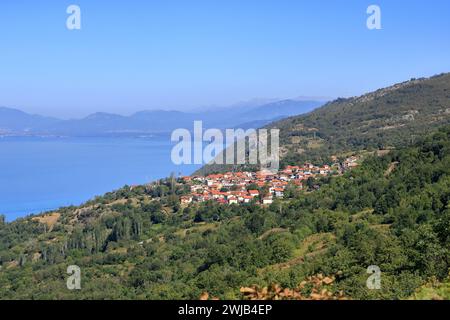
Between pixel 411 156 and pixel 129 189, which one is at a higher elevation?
pixel 411 156

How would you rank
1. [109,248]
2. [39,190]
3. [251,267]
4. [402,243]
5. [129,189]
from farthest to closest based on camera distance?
[39,190] → [129,189] → [109,248] → [251,267] → [402,243]

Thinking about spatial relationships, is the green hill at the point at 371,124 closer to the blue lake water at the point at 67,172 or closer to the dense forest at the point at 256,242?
the blue lake water at the point at 67,172

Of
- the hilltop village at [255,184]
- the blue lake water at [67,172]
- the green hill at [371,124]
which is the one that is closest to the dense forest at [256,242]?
the hilltop village at [255,184]

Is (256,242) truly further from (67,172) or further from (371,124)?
(67,172)

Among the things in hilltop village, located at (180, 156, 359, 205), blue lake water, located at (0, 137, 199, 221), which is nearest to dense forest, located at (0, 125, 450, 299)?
hilltop village, located at (180, 156, 359, 205)

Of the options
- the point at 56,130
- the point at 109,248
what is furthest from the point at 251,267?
the point at 56,130

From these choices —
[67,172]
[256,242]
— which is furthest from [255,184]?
[67,172]

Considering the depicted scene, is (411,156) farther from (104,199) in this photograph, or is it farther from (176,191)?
(104,199)
